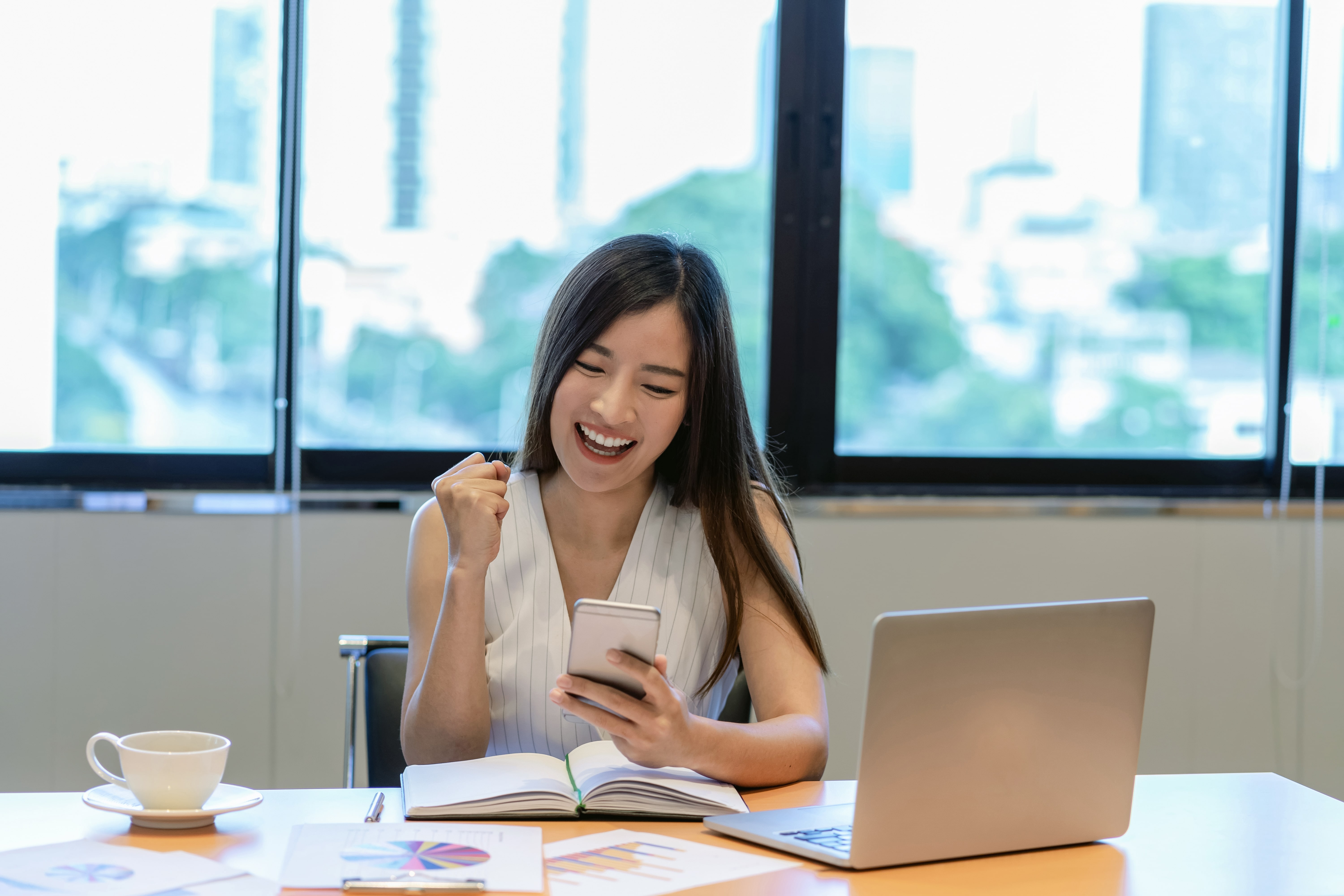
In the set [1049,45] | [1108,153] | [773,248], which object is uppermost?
[1049,45]

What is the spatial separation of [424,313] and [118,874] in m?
1.85

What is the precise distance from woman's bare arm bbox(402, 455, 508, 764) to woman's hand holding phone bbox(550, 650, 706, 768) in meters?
0.27

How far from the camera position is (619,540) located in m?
1.75

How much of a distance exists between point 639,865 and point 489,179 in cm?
197

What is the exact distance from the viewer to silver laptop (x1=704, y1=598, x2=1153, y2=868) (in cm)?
102

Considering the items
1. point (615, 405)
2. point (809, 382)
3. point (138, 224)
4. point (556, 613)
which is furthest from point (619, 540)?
point (138, 224)

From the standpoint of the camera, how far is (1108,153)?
294cm

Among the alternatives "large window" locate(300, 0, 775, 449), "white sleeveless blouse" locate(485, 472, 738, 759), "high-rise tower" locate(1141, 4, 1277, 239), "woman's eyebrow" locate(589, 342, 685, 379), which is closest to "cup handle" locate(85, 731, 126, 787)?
"white sleeveless blouse" locate(485, 472, 738, 759)

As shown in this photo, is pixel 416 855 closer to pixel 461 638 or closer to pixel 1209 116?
pixel 461 638

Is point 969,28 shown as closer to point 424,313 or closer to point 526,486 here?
point 424,313

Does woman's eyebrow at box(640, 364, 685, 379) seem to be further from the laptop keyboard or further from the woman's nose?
the laptop keyboard

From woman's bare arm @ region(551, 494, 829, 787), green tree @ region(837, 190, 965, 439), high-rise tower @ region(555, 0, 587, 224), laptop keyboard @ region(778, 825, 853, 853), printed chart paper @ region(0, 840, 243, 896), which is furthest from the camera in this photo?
green tree @ region(837, 190, 965, 439)

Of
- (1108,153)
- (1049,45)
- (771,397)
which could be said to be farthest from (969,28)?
(771,397)

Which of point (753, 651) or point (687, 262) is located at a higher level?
point (687, 262)
